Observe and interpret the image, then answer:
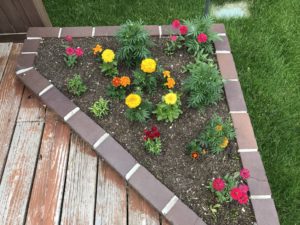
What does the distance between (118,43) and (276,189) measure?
5.65 feet

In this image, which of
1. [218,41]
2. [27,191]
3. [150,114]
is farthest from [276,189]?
[27,191]

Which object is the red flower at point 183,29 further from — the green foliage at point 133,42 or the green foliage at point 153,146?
the green foliage at point 153,146

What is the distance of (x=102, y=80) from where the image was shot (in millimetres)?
2625

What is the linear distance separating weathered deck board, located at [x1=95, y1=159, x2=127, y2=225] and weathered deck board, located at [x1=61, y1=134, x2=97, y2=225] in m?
0.04

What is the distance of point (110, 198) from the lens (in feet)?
7.28

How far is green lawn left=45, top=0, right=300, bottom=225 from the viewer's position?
253 centimetres

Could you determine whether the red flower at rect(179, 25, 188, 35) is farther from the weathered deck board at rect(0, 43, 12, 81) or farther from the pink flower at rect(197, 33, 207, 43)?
the weathered deck board at rect(0, 43, 12, 81)

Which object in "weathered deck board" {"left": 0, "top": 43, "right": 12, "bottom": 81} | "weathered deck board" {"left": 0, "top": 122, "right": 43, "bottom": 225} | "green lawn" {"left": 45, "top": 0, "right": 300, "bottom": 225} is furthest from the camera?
"weathered deck board" {"left": 0, "top": 43, "right": 12, "bottom": 81}

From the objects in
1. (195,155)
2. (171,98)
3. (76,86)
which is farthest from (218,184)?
(76,86)

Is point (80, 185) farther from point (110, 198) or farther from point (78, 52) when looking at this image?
point (78, 52)

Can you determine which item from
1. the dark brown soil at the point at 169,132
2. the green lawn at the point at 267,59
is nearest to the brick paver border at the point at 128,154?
the dark brown soil at the point at 169,132

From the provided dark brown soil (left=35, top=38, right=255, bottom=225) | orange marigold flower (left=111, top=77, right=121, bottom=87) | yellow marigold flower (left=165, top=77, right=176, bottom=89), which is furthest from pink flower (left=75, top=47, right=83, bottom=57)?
yellow marigold flower (left=165, top=77, right=176, bottom=89)

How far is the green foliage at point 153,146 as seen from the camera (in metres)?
2.25

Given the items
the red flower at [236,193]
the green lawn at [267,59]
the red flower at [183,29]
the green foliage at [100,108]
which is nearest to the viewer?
the red flower at [236,193]
